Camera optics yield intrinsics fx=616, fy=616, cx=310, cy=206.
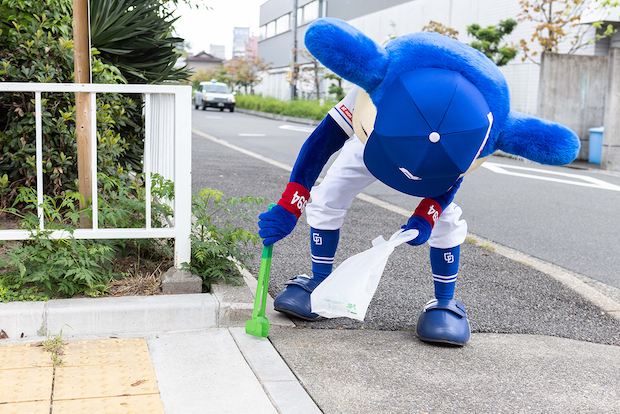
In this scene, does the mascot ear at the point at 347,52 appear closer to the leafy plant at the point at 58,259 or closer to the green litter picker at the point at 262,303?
the green litter picker at the point at 262,303

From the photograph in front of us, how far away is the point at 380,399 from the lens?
2.28 m

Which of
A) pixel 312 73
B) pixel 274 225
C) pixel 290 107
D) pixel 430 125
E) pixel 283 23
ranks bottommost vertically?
pixel 274 225

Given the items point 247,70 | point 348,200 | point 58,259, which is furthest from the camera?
point 247,70

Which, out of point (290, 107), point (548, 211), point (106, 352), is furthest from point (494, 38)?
point (106, 352)

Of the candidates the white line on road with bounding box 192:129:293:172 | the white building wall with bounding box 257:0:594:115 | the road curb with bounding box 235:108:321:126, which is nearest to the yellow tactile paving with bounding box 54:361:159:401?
the white line on road with bounding box 192:129:293:172

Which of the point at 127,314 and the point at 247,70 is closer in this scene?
the point at 127,314

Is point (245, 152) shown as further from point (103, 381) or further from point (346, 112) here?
point (103, 381)

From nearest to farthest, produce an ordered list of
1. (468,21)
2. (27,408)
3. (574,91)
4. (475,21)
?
(27,408)
(574,91)
(475,21)
(468,21)

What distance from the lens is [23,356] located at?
2428 millimetres

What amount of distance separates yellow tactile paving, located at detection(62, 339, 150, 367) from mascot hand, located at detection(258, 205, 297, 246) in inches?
27.1

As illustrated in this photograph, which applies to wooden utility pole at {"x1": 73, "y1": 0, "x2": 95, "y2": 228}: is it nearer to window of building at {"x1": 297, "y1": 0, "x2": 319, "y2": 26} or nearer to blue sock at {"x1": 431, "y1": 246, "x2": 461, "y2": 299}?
blue sock at {"x1": 431, "y1": 246, "x2": 461, "y2": 299}

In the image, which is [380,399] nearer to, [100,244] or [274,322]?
[274,322]

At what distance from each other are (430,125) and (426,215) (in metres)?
0.57

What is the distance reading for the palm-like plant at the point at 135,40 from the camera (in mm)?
4168
